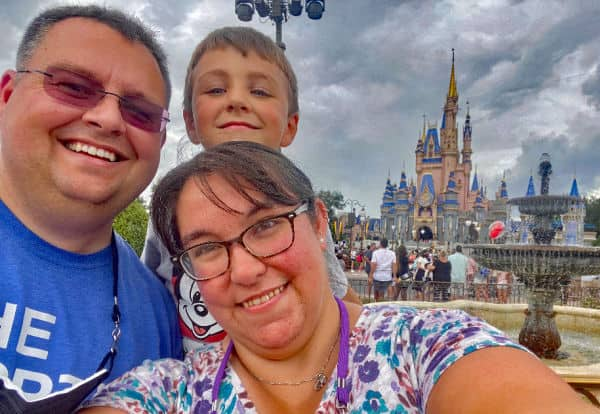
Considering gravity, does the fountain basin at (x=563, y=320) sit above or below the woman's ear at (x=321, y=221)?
below

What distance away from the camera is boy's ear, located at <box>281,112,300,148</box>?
2.77 metres

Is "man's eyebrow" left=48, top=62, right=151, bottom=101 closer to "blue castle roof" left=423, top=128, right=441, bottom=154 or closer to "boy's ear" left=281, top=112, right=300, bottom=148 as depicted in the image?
"boy's ear" left=281, top=112, right=300, bottom=148

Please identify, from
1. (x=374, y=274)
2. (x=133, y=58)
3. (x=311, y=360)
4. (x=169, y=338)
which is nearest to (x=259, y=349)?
(x=311, y=360)

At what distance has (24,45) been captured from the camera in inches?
68.7

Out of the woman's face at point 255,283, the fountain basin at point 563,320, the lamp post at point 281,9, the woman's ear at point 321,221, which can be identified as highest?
the lamp post at point 281,9

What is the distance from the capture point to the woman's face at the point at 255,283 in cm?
133

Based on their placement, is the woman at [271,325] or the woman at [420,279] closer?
the woman at [271,325]

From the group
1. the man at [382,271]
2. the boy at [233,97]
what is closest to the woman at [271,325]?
the boy at [233,97]

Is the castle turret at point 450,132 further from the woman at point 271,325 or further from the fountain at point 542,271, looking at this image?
the woman at point 271,325

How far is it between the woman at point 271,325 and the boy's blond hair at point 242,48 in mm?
1283

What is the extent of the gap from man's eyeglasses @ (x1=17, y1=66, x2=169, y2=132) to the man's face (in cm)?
2

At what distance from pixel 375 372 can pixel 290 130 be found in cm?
198

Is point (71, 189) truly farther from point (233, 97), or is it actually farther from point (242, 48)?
point (242, 48)

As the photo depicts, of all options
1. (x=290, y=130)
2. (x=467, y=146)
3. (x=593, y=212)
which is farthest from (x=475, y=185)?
(x=290, y=130)
